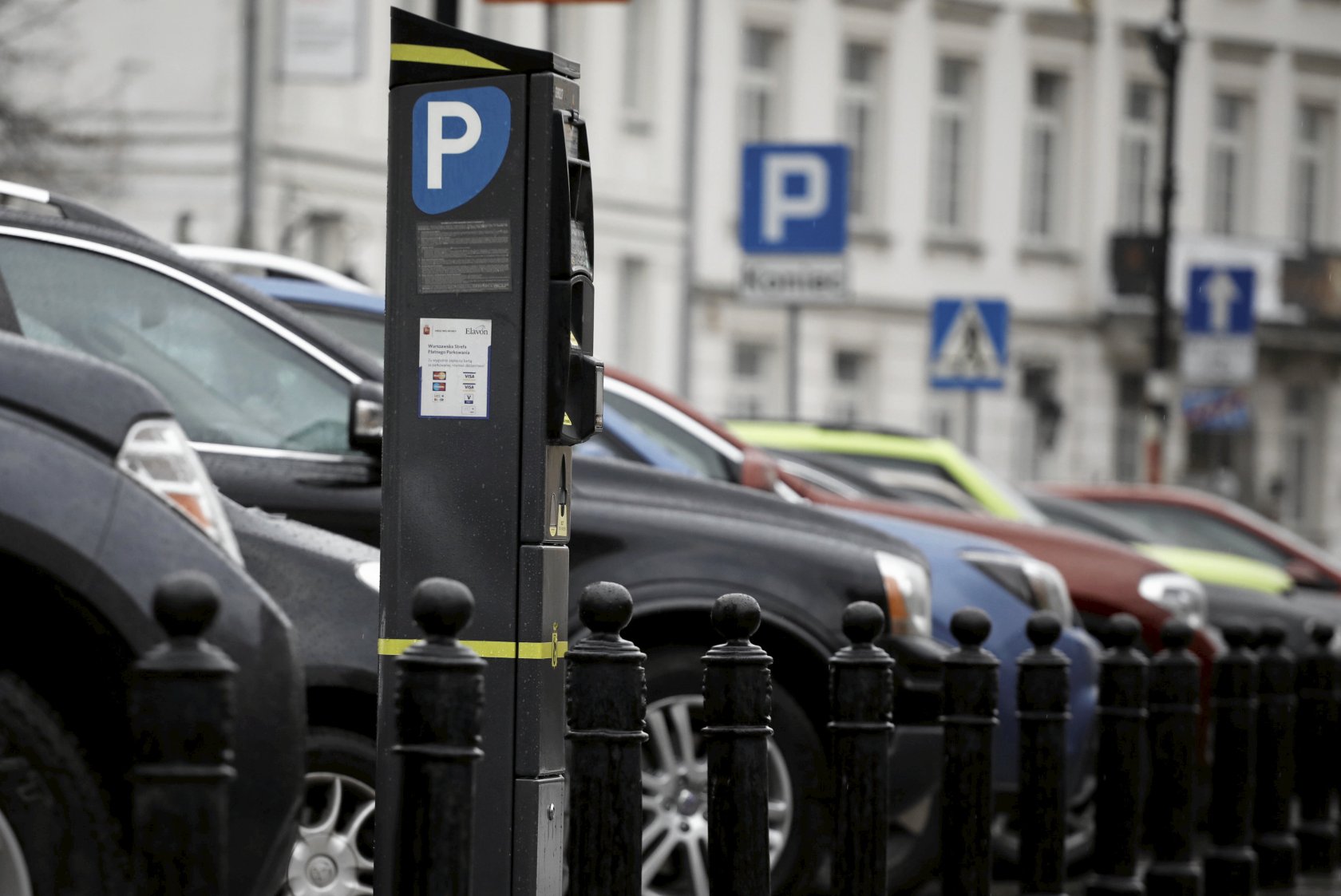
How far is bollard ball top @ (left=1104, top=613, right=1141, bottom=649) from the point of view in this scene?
25.7ft

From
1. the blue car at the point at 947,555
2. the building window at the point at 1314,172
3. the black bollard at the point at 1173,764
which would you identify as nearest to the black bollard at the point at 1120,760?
the blue car at the point at 947,555

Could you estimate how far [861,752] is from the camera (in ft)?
19.9

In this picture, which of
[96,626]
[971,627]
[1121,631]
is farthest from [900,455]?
[96,626]

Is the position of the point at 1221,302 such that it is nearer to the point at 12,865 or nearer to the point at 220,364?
the point at 220,364

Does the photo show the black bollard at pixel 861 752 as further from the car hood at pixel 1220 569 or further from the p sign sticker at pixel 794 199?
the p sign sticker at pixel 794 199

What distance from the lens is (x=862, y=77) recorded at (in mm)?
37094

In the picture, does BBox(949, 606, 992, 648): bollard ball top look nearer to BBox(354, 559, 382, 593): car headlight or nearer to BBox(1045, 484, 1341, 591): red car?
BBox(354, 559, 382, 593): car headlight

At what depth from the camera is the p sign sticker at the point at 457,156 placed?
504cm

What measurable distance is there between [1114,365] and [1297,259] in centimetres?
417

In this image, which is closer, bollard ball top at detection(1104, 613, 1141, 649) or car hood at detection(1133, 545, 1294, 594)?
bollard ball top at detection(1104, 613, 1141, 649)

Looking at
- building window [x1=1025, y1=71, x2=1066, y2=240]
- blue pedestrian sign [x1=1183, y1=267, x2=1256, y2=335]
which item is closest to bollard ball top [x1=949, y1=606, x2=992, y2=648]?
blue pedestrian sign [x1=1183, y1=267, x2=1256, y2=335]

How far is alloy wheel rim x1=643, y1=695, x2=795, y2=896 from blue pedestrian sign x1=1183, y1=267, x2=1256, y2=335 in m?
17.1

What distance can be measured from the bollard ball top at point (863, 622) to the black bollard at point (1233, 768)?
3420 millimetres

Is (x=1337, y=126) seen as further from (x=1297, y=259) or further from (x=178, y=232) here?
(x=178, y=232)
